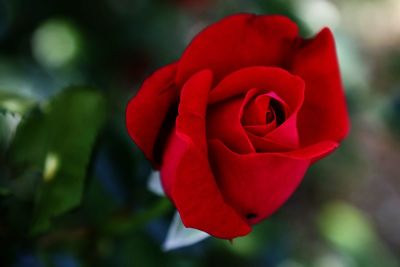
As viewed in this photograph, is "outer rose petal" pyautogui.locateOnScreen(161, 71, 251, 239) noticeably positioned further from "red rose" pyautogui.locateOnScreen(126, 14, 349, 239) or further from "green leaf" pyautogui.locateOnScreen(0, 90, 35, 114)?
"green leaf" pyautogui.locateOnScreen(0, 90, 35, 114)

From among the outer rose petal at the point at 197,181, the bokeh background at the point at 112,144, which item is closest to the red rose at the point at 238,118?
the outer rose petal at the point at 197,181

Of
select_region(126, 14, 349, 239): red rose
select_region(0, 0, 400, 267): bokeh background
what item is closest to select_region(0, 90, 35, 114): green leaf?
select_region(0, 0, 400, 267): bokeh background

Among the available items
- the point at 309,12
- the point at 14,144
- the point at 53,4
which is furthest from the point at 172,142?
the point at 53,4

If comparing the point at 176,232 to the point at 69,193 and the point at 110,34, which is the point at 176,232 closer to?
the point at 69,193

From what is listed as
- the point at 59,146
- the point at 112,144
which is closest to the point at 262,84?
the point at 59,146

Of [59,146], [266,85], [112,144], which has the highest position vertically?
[266,85]

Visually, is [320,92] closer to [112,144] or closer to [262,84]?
[262,84]
